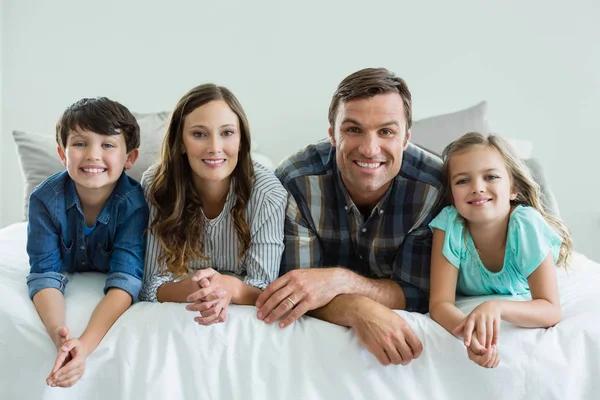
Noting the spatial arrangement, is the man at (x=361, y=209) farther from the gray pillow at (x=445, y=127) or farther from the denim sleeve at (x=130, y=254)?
the gray pillow at (x=445, y=127)

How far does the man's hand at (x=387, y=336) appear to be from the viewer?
44.7 inches

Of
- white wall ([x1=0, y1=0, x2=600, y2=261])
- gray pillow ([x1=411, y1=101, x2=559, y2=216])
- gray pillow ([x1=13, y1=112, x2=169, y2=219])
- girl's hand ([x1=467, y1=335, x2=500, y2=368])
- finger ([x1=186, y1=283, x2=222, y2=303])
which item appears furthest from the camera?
white wall ([x1=0, y1=0, x2=600, y2=261])

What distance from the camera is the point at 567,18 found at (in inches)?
101

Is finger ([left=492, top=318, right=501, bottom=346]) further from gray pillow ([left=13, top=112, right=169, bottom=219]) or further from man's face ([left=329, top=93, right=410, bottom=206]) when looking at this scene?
gray pillow ([left=13, top=112, right=169, bottom=219])

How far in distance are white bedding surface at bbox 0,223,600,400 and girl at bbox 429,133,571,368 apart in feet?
0.42

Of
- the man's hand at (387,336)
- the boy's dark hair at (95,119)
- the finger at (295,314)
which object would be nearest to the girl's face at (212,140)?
the boy's dark hair at (95,119)

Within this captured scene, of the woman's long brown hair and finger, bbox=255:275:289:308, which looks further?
the woman's long brown hair

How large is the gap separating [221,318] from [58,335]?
0.33m

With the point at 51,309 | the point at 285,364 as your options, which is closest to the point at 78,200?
the point at 51,309

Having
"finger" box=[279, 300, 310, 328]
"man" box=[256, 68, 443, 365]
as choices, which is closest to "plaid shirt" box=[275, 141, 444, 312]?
"man" box=[256, 68, 443, 365]

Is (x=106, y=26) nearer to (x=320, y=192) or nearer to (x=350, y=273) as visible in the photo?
(x=320, y=192)

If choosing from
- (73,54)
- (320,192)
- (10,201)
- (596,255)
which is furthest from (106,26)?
(596,255)

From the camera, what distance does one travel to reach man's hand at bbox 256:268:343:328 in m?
1.23

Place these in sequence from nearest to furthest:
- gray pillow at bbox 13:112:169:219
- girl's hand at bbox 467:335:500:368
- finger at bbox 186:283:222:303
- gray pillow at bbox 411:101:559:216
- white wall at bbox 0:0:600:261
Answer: girl's hand at bbox 467:335:500:368
finger at bbox 186:283:222:303
gray pillow at bbox 13:112:169:219
gray pillow at bbox 411:101:559:216
white wall at bbox 0:0:600:261
